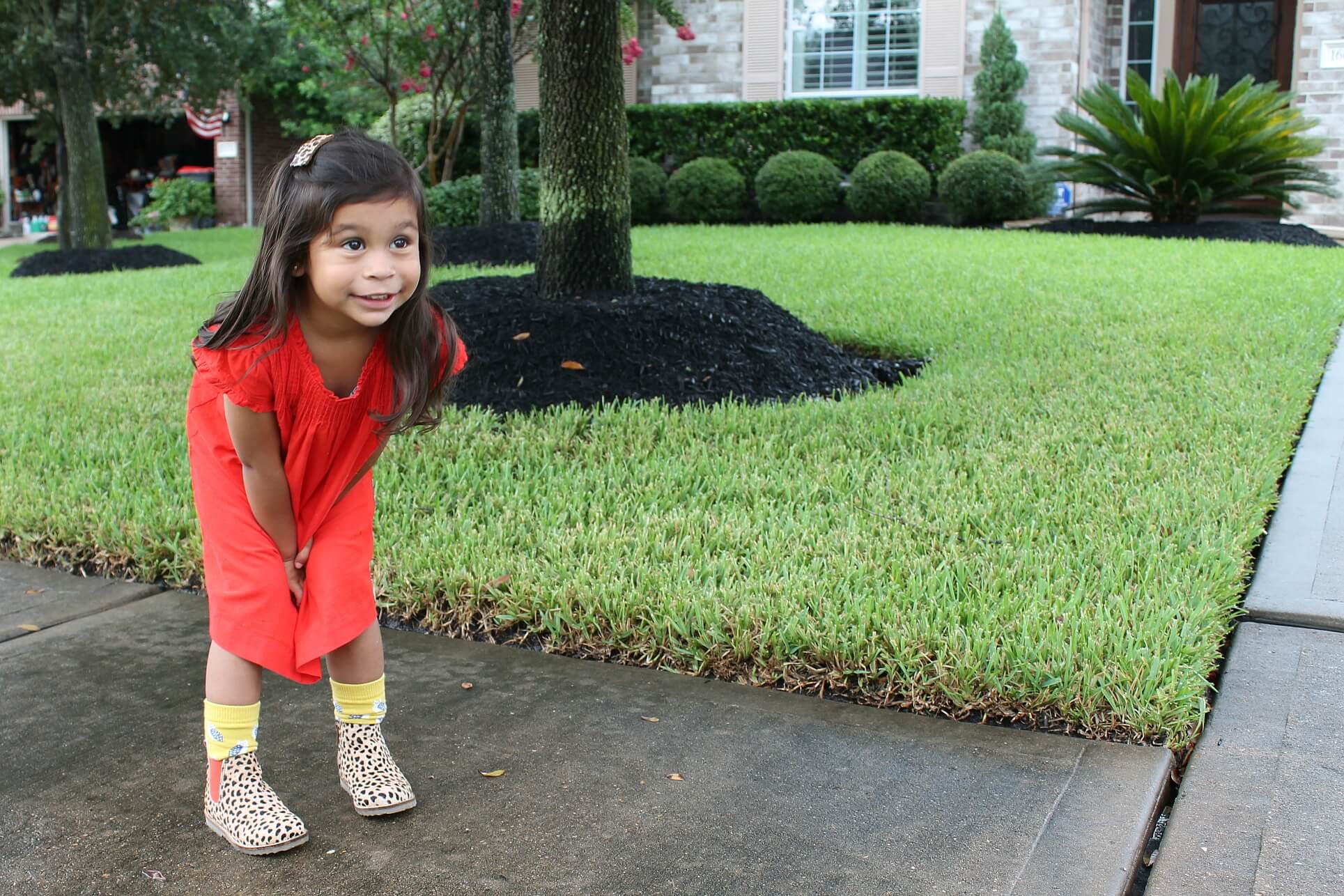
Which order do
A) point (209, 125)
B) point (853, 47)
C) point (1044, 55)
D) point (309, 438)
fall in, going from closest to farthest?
1. point (309, 438)
2. point (1044, 55)
3. point (853, 47)
4. point (209, 125)

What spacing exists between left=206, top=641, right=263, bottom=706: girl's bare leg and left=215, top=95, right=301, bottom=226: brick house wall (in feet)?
70.7

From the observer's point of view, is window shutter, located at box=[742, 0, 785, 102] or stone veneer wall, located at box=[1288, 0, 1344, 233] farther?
window shutter, located at box=[742, 0, 785, 102]

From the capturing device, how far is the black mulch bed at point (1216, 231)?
455 inches

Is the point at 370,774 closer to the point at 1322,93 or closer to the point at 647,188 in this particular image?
the point at 647,188

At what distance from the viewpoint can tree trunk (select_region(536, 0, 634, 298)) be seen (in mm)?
5562

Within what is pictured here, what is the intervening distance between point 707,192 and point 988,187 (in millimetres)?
Answer: 3246

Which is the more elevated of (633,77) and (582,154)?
(633,77)

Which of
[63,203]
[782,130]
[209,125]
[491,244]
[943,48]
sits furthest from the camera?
[209,125]

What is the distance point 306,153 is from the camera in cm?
211

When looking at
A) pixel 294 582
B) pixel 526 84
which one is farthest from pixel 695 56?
pixel 294 582

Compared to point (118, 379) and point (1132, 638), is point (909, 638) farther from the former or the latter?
point (118, 379)

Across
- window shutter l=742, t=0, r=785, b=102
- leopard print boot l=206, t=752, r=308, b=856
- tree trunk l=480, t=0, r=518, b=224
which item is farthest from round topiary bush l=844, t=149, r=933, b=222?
leopard print boot l=206, t=752, r=308, b=856

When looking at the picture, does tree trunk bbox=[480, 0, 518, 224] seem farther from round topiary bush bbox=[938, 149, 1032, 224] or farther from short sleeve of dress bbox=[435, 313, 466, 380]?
short sleeve of dress bbox=[435, 313, 466, 380]

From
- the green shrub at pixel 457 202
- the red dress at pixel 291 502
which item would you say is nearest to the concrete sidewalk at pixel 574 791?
the red dress at pixel 291 502
